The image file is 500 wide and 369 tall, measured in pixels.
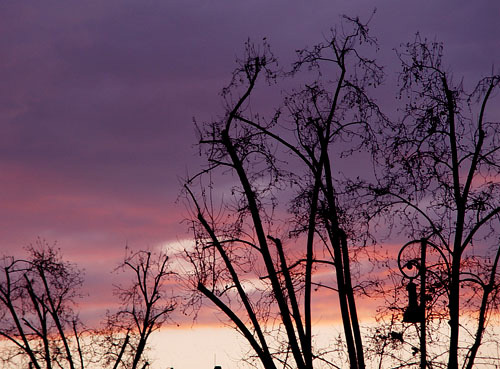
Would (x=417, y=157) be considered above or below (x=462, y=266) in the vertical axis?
above

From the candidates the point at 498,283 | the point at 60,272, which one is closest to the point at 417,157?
the point at 498,283

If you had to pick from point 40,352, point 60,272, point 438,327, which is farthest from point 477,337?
point 40,352

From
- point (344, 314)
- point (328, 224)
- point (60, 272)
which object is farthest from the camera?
point (60, 272)

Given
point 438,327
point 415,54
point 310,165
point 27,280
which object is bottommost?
point 438,327

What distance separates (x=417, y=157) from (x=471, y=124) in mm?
1506

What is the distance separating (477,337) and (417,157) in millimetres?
4880

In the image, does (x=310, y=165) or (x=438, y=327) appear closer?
(x=310, y=165)

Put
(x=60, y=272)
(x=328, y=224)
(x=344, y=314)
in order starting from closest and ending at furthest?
(x=344, y=314)
(x=328, y=224)
(x=60, y=272)

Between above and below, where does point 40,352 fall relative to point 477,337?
above

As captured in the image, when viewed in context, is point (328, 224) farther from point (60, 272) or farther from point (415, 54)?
point (60, 272)

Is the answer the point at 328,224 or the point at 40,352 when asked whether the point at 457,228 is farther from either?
the point at 40,352

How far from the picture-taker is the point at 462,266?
64.6 feet

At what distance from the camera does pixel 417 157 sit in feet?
60.7

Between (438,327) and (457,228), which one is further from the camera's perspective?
(438,327)
